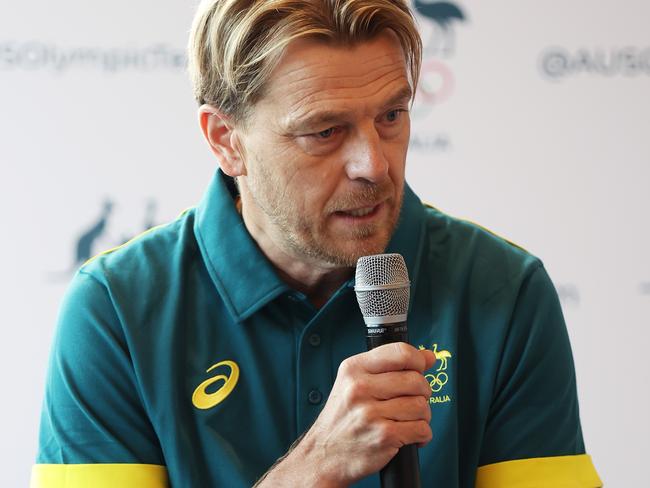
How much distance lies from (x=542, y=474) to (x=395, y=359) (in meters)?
0.53

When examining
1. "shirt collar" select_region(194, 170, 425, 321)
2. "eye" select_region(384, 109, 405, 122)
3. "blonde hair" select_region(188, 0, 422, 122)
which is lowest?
"shirt collar" select_region(194, 170, 425, 321)

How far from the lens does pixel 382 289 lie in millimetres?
1333

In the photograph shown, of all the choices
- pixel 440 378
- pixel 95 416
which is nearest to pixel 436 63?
pixel 440 378

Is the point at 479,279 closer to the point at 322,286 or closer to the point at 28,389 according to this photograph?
the point at 322,286

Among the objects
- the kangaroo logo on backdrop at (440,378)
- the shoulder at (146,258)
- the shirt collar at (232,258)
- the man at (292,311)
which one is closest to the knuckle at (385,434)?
the man at (292,311)

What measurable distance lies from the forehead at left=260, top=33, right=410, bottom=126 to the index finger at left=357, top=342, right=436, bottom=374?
0.45 m

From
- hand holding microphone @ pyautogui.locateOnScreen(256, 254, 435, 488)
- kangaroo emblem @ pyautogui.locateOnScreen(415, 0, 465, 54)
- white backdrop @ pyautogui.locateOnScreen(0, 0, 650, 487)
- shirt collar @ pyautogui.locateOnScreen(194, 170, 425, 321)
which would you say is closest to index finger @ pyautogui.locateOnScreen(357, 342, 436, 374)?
hand holding microphone @ pyautogui.locateOnScreen(256, 254, 435, 488)

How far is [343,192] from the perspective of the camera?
1.60 metres

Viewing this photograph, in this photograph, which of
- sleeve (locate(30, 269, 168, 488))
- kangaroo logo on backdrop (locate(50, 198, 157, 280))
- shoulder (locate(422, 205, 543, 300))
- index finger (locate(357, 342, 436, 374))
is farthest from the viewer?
kangaroo logo on backdrop (locate(50, 198, 157, 280))

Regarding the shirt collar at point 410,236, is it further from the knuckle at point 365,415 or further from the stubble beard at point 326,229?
the knuckle at point 365,415

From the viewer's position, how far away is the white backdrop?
2.83 meters

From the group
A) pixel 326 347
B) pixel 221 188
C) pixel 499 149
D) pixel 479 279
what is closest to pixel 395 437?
pixel 326 347

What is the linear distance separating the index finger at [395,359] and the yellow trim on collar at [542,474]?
45 cm

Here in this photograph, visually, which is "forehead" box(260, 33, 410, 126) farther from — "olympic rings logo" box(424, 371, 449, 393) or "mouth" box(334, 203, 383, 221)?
"olympic rings logo" box(424, 371, 449, 393)
